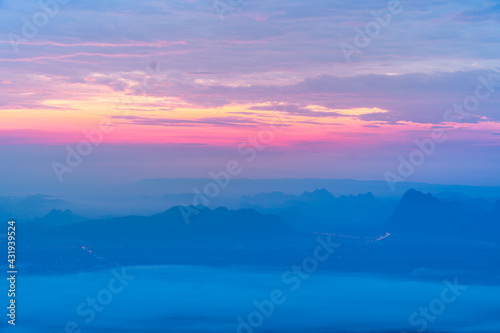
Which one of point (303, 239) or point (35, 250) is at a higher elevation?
point (303, 239)

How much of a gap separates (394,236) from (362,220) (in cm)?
2432

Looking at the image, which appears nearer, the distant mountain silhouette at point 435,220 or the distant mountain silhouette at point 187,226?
the distant mountain silhouette at point 187,226

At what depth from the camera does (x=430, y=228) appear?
121 meters

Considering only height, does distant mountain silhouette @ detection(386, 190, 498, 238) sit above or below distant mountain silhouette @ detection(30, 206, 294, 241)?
above

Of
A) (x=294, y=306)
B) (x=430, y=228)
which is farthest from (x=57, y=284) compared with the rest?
(x=430, y=228)

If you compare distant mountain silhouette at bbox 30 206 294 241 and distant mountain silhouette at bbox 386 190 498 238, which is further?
distant mountain silhouette at bbox 386 190 498 238

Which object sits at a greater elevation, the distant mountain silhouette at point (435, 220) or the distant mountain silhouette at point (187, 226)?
the distant mountain silhouette at point (435, 220)

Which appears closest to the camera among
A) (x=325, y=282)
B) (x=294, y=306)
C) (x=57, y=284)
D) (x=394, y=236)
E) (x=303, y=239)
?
(x=294, y=306)

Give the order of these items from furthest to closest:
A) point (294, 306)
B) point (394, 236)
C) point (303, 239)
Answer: point (394, 236) → point (303, 239) → point (294, 306)

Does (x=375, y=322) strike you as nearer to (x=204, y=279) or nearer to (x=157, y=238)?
(x=204, y=279)

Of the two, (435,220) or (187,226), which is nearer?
(187,226)

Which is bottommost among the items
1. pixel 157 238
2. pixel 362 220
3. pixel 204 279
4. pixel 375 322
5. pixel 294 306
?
pixel 375 322

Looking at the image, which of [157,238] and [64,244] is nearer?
[64,244]

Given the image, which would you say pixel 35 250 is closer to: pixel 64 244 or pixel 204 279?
pixel 64 244
